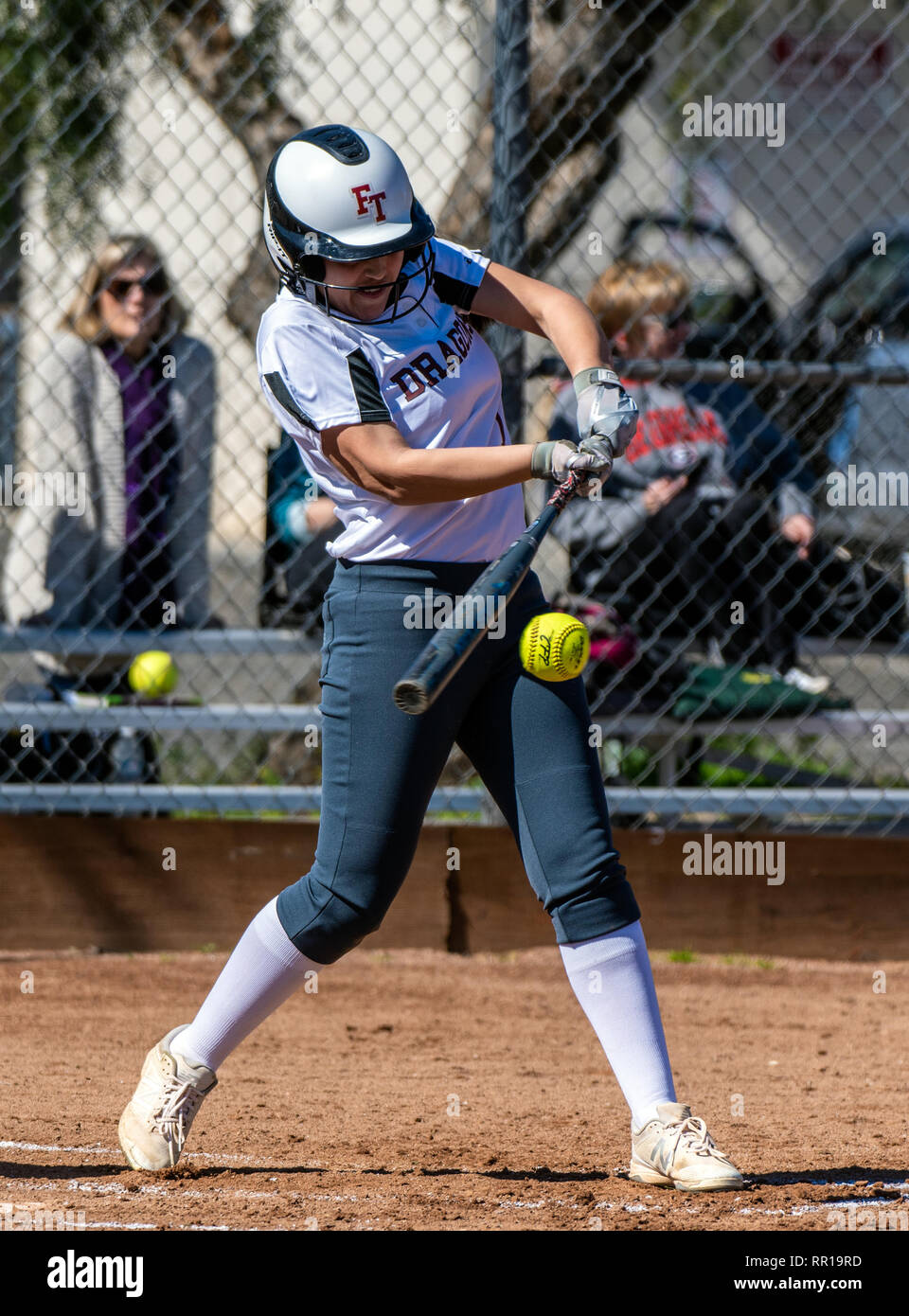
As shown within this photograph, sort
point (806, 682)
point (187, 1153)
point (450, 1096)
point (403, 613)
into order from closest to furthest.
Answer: point (403, 613)
point (187, 1153)
point (450, 1096)
point (806, 682)

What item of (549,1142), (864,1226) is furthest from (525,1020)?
(864,1226)

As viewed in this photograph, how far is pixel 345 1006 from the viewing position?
4668 mm

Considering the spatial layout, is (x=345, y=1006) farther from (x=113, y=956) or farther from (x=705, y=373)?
(x=705, y=373)

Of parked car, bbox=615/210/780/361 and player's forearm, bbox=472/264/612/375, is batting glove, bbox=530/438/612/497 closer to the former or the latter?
player's forearm, bbox=472/264/612/375

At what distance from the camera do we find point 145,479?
541 centimetres

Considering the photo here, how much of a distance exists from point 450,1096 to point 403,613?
4.68 ft

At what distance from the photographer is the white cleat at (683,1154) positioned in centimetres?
283

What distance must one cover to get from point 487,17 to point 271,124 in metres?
1.31

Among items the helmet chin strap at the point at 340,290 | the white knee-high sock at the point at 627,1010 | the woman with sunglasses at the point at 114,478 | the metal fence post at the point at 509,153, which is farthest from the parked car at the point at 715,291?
the white knee-high sock at the point at 627,1010

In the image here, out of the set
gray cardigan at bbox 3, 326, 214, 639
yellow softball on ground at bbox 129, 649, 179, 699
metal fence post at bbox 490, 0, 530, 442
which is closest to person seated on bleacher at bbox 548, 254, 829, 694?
metal fence post at bbox 490, 0, 530, 442

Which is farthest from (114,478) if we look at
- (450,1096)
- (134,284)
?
(450,1096)

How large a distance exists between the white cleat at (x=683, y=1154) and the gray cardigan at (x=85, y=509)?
3.05m

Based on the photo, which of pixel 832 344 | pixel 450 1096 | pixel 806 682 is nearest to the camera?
pixel 450 1096

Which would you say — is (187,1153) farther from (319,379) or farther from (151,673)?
(151,673)
